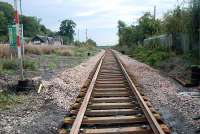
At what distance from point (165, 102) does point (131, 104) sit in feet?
3.81

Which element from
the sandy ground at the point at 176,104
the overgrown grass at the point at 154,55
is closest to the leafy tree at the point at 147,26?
the overgrown grass at the point at 154,55

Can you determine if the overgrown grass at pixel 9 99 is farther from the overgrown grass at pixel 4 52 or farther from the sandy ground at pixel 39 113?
the overgrown grass at pixel 4 52

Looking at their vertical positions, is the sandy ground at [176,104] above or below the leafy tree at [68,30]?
below

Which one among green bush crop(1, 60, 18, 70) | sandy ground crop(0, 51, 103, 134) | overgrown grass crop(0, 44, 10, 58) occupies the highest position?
overgrown grass crop(0, 44, 10, 58)

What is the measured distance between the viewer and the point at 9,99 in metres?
9.01

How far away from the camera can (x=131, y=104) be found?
27.2 ft

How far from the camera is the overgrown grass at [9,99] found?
332 inches

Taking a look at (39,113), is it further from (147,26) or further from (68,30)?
(68,30)

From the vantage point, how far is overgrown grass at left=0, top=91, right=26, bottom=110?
844 cm

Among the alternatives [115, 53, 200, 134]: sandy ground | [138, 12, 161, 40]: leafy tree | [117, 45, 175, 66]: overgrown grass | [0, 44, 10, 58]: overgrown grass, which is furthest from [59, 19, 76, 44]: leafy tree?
[115, 53, 200, 134]: sandy ground

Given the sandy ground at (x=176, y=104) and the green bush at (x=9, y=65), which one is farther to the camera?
the green bush at (x=9, y=65)

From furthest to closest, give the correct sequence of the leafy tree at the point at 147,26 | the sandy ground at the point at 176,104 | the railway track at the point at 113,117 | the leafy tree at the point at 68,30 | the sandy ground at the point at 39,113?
the leafy tree at the point at 68,30 → the leafy tree at the point at 147,26 → the sandy ground at the point at 176,104 → the sandy ground at the point at 39,113 → the railway track at the point at 113,117

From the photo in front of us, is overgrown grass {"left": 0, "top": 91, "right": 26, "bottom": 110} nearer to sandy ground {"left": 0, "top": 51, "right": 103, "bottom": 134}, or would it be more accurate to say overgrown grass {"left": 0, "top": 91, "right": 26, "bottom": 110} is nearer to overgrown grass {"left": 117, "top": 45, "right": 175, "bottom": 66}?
sandy ground {"left": 0, "top": 51, "right": 103, "bottom": 134}

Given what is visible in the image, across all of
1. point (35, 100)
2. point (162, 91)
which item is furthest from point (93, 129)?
point (162, 91)
